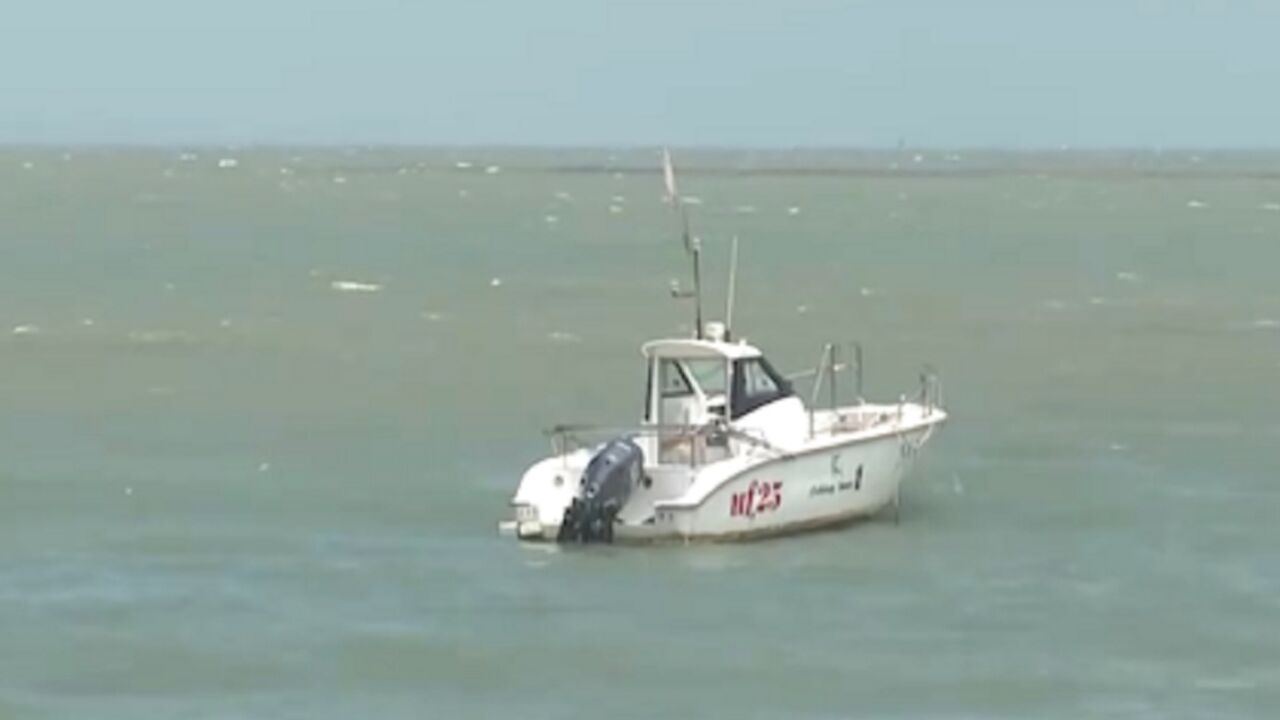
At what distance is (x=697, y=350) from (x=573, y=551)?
2.72 meters

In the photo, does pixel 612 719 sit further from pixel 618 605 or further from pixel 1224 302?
pixel 1224 302

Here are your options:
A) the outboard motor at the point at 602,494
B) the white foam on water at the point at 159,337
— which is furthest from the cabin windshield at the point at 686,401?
the white foam on water at the point at 159,337

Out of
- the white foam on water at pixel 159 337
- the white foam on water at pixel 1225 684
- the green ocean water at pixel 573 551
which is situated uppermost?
the white foam on water at pixel 159 337

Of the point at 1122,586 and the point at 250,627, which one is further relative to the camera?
the point at 1122,586

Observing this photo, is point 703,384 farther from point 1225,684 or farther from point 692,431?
point 1225,684

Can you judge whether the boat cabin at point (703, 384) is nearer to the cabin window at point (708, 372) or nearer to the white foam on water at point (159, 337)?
the cabin window at point (708, 372)

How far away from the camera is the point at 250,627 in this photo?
2708cm

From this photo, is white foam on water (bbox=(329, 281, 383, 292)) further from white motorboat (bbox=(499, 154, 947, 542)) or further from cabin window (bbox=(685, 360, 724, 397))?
cabin window (bbox=(685, 360, 724, 397))

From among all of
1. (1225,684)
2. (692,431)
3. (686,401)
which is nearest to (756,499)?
(692,431)

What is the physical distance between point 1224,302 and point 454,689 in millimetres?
42948

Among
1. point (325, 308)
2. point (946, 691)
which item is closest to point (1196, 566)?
point (946, 691)

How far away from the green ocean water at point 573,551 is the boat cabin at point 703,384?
5.16ft

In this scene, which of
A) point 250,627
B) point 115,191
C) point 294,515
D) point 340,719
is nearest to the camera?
point 340,719

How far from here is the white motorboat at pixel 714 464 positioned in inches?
1195
